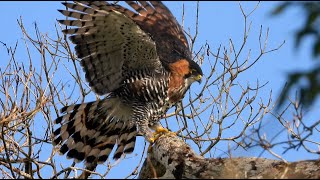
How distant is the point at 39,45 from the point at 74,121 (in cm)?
88

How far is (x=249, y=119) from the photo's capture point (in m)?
7.00

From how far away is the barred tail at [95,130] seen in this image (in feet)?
22.8

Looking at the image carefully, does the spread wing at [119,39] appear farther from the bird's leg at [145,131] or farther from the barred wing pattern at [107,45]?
the bird's leg at [145,131]

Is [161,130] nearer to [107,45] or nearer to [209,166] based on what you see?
[107,45]

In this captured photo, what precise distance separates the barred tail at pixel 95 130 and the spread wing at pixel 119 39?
223mm

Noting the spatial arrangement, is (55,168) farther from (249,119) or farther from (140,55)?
(249,119)

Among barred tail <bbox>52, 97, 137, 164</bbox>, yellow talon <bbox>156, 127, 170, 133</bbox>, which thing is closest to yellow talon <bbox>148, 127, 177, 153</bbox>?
yellow talon <bbox>156, 127, 170, 133</bbox>

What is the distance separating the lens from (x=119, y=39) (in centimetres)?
675

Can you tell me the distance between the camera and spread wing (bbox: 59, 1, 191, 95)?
659cm

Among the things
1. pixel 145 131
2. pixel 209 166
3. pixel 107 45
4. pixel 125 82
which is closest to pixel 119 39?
pixel 107 45

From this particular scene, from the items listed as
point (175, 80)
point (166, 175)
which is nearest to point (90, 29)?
point (175, 80)

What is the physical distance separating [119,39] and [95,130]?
3.49ft

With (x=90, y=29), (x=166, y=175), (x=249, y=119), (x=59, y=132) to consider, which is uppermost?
(x=90, y=29)

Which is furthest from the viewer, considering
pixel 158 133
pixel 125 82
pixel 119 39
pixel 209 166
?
pixel 125 82
